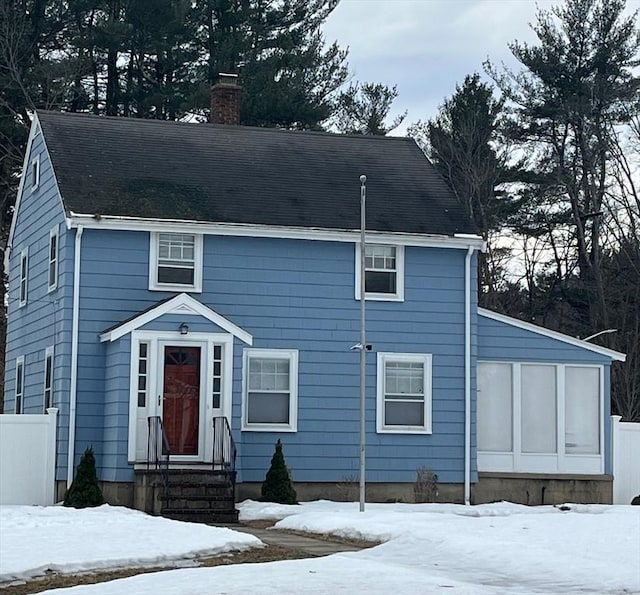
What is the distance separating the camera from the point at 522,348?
90.5 feet

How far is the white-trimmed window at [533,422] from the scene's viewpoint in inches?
1079

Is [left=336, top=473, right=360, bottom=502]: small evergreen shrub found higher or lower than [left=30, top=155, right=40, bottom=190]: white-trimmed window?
lower

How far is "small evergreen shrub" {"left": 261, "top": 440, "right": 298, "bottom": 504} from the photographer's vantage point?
24.1 m

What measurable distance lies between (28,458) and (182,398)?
2937 millimetres

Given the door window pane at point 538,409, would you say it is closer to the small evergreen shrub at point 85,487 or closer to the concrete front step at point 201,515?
the concrete front step at point 201,515

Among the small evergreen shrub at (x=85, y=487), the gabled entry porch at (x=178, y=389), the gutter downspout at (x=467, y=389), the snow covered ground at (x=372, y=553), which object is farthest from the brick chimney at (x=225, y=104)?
the snow covered ground at (x=372, y=553)

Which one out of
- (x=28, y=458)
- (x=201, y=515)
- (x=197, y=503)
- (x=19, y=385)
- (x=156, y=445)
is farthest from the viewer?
(x=19, y=385)

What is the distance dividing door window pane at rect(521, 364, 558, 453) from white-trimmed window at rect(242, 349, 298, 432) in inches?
194

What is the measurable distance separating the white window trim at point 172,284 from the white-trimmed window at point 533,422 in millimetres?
6082

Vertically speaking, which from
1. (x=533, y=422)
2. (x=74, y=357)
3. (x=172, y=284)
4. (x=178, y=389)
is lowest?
(x=533, y=422)

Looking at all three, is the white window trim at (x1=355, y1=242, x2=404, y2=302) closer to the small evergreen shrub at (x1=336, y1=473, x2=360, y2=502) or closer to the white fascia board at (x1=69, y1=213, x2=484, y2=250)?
the white fascia board at (x1=69, y1=213, x2=484, y2=250)

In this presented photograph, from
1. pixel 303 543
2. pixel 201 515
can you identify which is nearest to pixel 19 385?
pixel 201 515

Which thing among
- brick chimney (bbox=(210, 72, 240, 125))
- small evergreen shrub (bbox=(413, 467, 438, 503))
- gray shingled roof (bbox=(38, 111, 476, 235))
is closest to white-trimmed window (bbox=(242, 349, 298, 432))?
gray shingled roof (bbox=(38, 111, 476, 235))

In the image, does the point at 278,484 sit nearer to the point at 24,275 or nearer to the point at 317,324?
the point at 317,324
